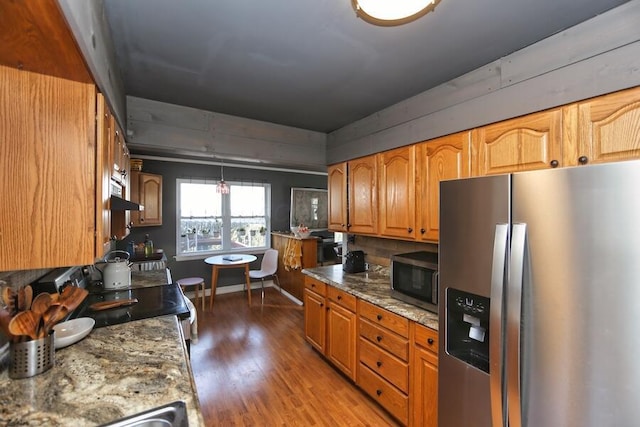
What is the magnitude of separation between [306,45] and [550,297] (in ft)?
5.91

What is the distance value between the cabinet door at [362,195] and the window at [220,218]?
293cm

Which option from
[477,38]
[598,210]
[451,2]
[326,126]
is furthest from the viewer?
[326,126]

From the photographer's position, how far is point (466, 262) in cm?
135

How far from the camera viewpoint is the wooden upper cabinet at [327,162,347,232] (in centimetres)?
292

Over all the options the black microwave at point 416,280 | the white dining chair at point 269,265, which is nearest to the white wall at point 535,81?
the black microwave at point 416,280

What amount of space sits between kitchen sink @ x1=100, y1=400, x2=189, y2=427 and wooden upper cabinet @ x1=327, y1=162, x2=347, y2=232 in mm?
2211

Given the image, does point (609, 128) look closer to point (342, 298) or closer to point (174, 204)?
point (342, 298)

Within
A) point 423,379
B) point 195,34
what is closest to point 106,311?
point 195,34

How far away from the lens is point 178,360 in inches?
46.0

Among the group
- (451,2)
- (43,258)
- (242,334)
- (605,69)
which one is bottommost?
(242,334)

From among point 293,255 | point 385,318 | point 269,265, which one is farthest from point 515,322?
point 269,265

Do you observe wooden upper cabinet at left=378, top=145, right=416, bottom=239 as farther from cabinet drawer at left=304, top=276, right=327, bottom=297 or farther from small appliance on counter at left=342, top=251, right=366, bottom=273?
cabinet drawer at left=304, top=276, right=327, bottom=297

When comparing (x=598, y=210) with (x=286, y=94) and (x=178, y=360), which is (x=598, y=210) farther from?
(x=286, y=94)

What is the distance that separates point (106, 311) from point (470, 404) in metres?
2.16
